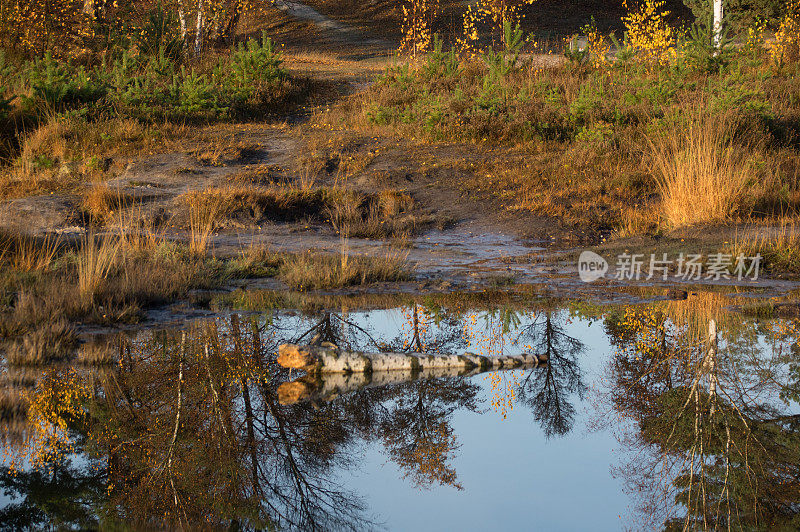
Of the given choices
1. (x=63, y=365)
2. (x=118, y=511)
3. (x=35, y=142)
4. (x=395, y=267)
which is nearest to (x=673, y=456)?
(x=118, y=511)

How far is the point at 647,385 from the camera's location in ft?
19.7

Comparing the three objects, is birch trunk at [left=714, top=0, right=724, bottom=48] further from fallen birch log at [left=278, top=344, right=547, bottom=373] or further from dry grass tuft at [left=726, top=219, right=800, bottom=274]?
fallen birch log at [left=278, top=344, right=547, bottom=373]

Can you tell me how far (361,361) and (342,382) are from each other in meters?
0.31

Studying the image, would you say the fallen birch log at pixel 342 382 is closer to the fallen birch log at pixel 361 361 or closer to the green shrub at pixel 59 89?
the fallen birch log at pixel 361 361

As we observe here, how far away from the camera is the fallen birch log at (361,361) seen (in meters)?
6.30

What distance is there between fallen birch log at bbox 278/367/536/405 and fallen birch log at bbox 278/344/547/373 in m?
0.04

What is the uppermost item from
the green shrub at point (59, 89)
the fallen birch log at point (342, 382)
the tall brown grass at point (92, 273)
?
the green shrub at point (59, 89)

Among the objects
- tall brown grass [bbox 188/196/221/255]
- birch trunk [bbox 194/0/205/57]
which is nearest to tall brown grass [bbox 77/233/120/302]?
tall brown grass [bbox 188/196/221/255]

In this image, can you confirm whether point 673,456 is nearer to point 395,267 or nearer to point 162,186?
point 395,267

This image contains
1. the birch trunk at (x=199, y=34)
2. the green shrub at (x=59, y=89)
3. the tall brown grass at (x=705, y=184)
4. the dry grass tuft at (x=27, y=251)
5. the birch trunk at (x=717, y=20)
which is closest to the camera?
the dry grass tuft at (x=27, y=251)

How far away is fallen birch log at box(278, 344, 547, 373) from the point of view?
6.30 meters

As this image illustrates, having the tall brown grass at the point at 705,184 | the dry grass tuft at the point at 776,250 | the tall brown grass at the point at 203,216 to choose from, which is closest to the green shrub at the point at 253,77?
the tall brown grass at the point at 203,216

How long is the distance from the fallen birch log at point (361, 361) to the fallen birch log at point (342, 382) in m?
0.04

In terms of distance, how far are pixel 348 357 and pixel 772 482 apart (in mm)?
3090
